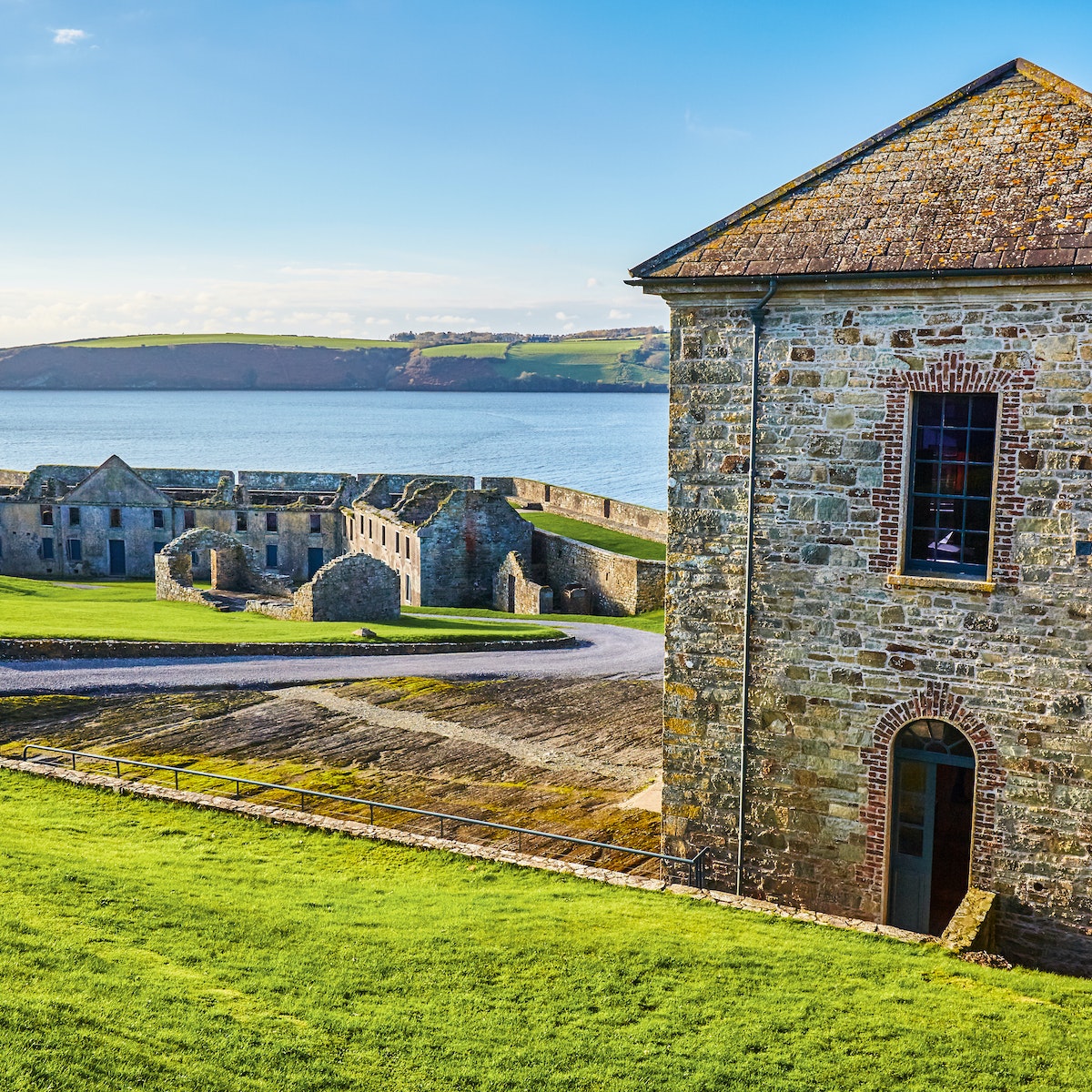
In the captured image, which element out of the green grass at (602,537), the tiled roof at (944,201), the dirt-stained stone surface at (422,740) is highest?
the tiled roof at (944,201)

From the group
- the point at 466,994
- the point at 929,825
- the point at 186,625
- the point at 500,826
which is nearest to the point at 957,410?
the point at 929,825

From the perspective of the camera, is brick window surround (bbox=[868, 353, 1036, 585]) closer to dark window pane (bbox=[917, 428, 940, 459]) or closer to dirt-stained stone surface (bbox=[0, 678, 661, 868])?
dark window pane (bbox=[917, 428, 940, 459])

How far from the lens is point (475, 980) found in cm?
1002

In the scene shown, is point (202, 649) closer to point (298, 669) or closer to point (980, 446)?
point (298, 669)

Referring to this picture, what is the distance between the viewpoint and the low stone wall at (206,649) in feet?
95.7

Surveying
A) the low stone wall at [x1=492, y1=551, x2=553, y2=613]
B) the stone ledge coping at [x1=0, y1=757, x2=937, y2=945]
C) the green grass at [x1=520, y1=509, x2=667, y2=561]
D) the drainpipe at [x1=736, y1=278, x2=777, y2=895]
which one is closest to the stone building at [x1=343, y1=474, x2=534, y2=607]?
the low stone wall at [x1=492, y1=551, x2=553, y2=613]

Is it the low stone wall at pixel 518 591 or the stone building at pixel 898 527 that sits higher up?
the stone building at pixel 898 527

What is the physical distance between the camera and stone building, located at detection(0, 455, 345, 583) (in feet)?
213

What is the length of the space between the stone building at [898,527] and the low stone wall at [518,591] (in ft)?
102

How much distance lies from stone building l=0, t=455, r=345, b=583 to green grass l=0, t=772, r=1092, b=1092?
53106mm

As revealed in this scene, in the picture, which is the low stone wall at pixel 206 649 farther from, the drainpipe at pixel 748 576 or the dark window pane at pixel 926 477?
the dark window pane at pixel 926 477

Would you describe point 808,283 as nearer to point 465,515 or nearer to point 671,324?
point 671,324

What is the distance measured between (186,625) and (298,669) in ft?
25.2

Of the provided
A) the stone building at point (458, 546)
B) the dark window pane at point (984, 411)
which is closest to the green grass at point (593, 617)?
the stone building at point (458, 546)
